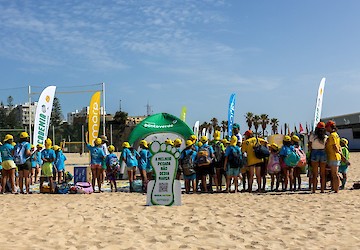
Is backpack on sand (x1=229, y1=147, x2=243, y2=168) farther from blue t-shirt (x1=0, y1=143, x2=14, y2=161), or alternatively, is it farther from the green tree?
the green tree

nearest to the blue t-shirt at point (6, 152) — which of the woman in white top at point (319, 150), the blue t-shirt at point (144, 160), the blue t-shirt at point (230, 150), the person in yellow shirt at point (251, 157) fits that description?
the blue t-shirt at point (144, 160)

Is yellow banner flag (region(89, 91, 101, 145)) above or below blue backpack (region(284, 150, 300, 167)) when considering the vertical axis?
above

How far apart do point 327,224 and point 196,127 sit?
22228 mm

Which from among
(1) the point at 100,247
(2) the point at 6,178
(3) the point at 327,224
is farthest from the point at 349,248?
(2) the point at 6,178

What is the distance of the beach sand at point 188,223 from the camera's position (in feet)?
16.8

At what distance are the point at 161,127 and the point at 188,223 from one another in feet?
28.3

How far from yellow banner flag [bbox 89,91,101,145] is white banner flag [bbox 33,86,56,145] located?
5.63 ft

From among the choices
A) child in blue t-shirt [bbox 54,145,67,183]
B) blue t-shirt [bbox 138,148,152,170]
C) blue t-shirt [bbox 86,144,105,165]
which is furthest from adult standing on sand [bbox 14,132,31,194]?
blue t-shirt [bbox 138,148,152,170]

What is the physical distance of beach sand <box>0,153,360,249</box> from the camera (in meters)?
5.13

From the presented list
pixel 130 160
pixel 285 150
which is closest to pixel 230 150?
pixel 285 150

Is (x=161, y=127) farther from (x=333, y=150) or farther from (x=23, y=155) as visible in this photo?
(x=333, y=150)

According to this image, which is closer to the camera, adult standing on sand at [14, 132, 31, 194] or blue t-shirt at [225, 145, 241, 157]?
blue t-shirt at [225, 145, 241, 157]

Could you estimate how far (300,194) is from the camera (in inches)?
376

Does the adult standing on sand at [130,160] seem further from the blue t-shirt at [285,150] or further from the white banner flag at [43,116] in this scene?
the white banner flag at [43,116]
